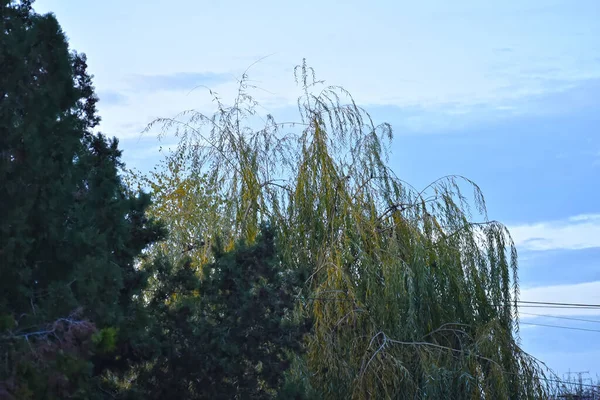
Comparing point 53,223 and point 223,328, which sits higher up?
point 53,223

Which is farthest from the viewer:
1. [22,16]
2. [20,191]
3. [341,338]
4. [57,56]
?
[341,338]

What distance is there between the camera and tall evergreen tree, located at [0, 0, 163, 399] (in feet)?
19.3

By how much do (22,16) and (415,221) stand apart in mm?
5785

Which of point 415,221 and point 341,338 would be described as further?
point 415,221

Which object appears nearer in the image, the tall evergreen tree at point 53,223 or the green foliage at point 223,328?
the tall evergreen tree at point 53,223

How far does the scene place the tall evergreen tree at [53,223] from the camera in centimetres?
589

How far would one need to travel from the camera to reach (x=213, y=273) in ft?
29.9

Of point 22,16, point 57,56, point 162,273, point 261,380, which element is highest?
point 22,16

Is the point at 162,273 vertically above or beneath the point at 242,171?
beneath

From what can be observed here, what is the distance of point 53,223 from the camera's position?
727 centimetres

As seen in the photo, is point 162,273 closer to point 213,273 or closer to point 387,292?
point 213,273

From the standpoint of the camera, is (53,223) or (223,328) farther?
(223,328)

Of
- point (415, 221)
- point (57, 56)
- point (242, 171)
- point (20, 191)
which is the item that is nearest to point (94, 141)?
point (57, 56)

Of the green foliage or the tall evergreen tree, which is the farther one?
the green foliage
